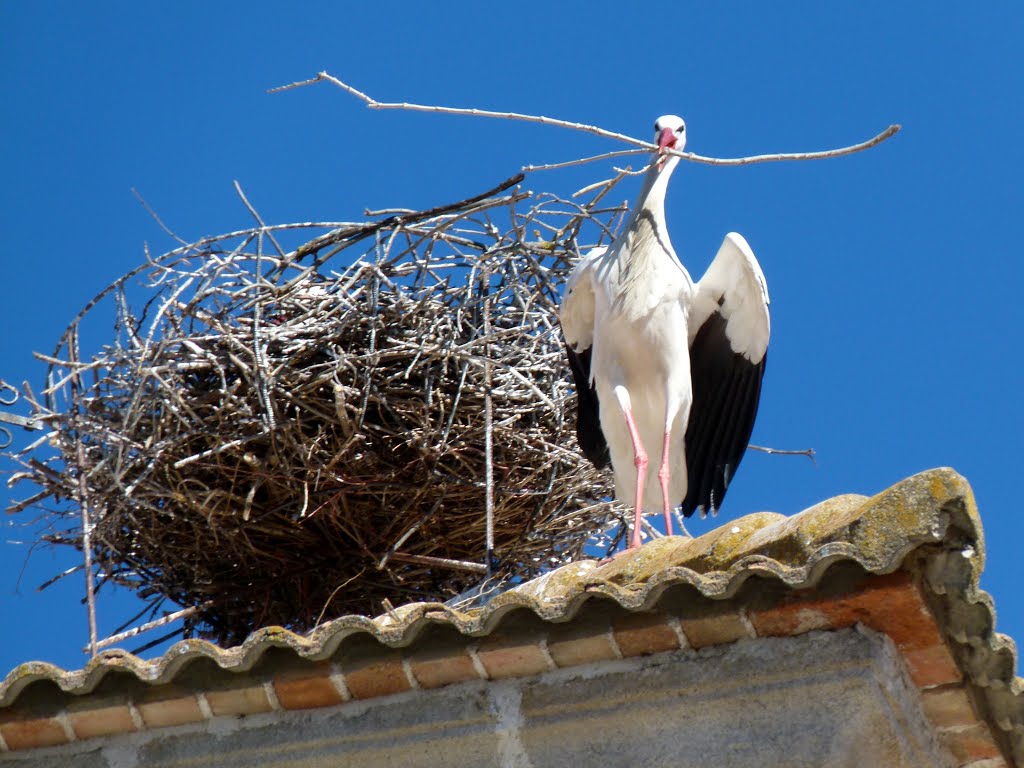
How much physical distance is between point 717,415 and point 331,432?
1.45 m

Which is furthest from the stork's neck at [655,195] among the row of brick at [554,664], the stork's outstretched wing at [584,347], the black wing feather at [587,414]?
the row of brick at [554,664]

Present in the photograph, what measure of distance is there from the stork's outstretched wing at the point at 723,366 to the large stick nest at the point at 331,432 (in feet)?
1.85

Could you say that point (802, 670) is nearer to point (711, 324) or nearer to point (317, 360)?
point (711, 324)

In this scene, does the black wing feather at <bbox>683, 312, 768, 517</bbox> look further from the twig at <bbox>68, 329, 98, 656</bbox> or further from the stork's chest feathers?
the twig at <bbox>68, 329, 98, 656</bbox>

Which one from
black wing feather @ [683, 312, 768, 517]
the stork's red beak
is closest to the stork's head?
the stork's red beak

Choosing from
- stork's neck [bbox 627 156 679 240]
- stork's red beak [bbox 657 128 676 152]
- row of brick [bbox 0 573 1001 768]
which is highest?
stork's red beak [bbox 657 128 676 152]

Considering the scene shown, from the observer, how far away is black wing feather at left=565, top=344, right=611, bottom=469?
6383mm

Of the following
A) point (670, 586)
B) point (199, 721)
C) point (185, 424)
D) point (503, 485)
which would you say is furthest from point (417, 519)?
point (670, 586)

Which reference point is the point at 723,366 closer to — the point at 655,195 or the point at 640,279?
the point at 640,279

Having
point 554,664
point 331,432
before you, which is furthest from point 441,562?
point 554,664

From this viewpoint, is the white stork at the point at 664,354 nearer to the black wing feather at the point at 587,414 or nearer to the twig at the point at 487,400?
the black wing feather at the point at 587,414

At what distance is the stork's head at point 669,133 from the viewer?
6113 millimetres

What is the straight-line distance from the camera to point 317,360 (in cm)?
654

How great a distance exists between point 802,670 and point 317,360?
11.9 feet
